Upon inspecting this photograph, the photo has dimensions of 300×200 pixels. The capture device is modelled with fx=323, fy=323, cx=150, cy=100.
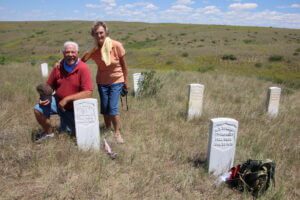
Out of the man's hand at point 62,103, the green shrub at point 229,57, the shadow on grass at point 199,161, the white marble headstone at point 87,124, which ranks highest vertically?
the man's hand at point 62,103

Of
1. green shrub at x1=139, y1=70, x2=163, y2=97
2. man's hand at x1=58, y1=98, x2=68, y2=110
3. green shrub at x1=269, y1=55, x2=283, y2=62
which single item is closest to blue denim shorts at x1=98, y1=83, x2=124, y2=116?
man's hand at x1=58, y1=98, x2=68, y2=110

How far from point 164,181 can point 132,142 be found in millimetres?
1467

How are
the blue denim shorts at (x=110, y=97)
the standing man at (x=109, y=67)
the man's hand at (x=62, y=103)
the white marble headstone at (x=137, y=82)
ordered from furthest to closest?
the white marble headstone at (x=137, y=82)
the blue denim shorts at (x=110, y=97)
the standing man at (x=109, y=67)
the man's hand at (x=62, y=103)

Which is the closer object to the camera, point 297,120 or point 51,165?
point 51,165

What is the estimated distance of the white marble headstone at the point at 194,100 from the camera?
7.70 metres

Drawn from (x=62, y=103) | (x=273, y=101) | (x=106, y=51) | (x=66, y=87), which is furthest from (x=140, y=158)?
(x=273, y=101)

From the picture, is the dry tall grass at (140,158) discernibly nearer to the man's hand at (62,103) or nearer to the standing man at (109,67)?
the man's hand at (62,103)

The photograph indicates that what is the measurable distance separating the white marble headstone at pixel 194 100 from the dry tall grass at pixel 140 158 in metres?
0.23

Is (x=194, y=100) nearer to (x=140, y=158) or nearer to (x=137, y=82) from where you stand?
(x=137, y=82)

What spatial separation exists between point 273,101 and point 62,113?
577cm

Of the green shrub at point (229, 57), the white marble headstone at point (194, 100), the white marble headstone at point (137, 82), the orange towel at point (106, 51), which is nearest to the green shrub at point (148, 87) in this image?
the white marble headstone at point (137, 82)

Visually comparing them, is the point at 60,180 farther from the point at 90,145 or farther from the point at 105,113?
the point at 105,113

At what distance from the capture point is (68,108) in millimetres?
5098

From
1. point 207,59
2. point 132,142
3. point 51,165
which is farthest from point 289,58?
point 51,165
